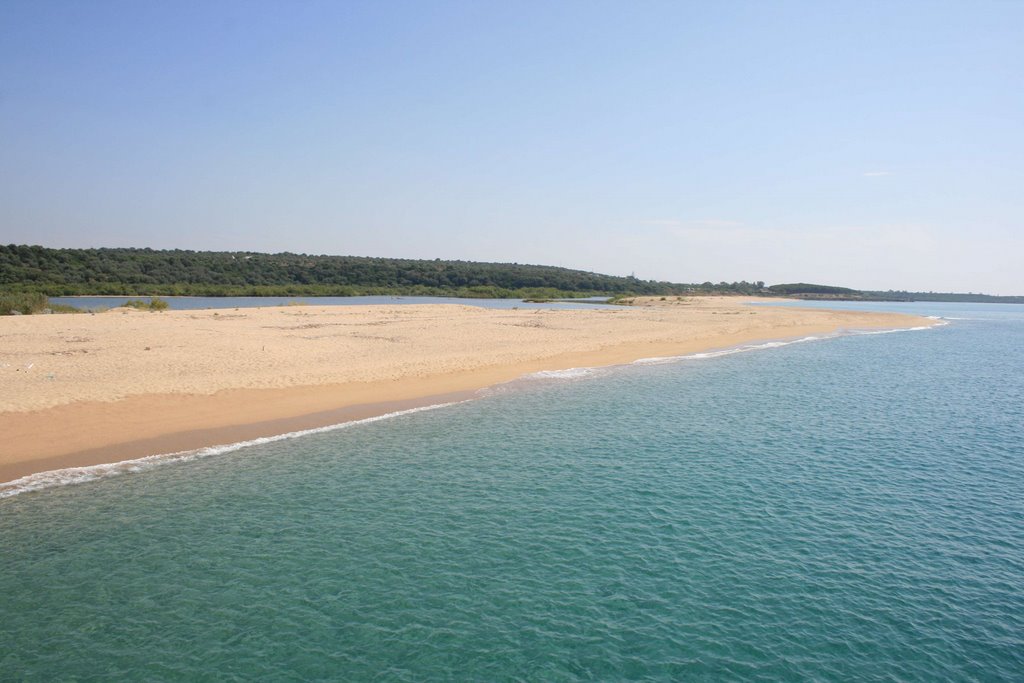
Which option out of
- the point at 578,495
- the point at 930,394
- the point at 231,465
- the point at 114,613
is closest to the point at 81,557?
the point at 114,613

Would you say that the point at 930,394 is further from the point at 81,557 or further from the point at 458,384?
the point at 81,557

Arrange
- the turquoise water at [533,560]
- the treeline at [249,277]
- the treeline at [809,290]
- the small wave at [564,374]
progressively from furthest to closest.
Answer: the treeline at [809,290], the treeline at [249,277], the small wave at [564,374], the turquoise water at [533,560]

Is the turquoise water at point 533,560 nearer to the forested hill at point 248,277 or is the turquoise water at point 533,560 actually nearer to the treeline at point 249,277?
the treeline at point 249,277

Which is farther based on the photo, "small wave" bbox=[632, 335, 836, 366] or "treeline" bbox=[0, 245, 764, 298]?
"treeline" bbox=[0, 245, 764, 298]

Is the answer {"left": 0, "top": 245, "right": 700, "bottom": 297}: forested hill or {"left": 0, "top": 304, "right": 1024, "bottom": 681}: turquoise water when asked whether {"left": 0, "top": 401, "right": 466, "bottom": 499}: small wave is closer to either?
{"left": 0, "top": 304, "right": 1024, "bottom": 681}: turquoise water

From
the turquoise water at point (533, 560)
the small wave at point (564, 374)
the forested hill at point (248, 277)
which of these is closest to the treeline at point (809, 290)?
the forested hill at point (248, 277)

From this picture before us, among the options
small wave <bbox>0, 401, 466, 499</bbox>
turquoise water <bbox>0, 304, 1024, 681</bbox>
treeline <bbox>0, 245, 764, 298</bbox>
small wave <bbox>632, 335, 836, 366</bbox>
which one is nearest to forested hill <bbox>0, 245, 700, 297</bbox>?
treeline <bbox>0, 245, 764, 298</bbox>

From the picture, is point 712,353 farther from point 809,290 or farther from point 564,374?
point 809,290
